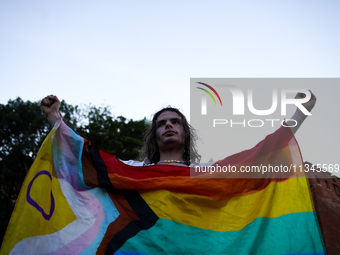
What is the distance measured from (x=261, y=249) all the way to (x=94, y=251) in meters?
1.16

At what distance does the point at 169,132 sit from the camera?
3180 mm

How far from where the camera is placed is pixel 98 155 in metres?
2.57

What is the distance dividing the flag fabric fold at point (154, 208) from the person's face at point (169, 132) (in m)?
0.63

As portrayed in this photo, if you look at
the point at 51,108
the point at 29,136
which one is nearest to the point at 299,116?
the point at 51,108

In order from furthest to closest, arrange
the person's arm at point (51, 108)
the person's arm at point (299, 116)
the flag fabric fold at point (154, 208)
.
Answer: the person's arm at point (51, 108), the person's arm at point (299, 116), the flag fabric fold at point (154, 208)

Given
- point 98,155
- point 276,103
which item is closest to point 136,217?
point 98,155

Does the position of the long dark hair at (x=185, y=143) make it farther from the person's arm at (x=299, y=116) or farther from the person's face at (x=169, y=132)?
the person's arm at (x=299, y=116)

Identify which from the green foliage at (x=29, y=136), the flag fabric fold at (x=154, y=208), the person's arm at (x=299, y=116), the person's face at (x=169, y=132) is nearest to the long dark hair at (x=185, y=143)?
the person's face at (x=169, y=132)

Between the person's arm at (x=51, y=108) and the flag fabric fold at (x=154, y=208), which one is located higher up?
the person's arm at (x=51, y=108)

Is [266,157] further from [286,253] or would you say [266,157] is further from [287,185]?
[286,253]

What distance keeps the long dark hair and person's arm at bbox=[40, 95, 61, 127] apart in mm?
1276

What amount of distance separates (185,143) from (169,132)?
379mm

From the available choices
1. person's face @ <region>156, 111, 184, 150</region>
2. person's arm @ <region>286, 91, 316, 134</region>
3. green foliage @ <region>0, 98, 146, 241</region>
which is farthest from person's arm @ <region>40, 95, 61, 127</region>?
green foliage @ <region>0, 98, 146, 241</region>

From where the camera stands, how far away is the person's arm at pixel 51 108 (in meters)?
2.62
